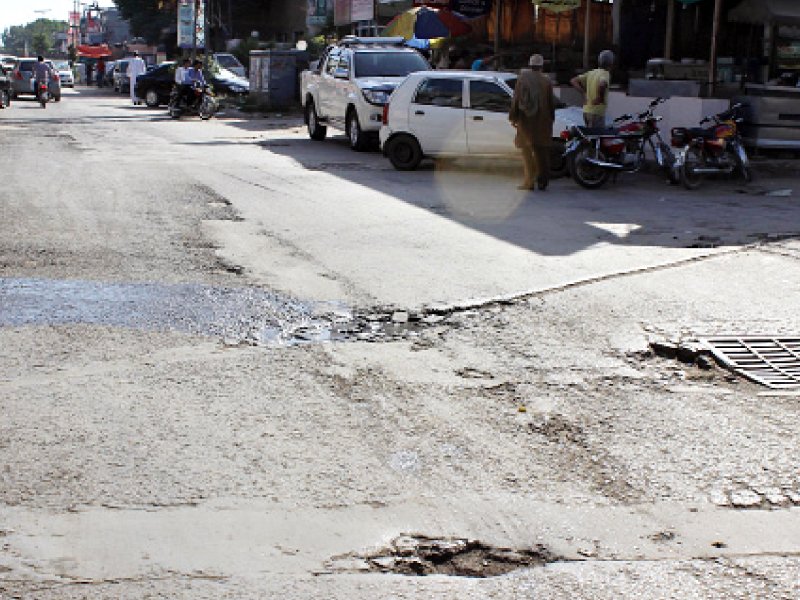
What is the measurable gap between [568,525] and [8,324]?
445 centimetres

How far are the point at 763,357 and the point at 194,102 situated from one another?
93.9 feet

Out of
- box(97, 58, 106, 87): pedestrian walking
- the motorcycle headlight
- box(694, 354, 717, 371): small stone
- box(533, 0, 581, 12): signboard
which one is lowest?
box(694, 354, 717, 371): small stone

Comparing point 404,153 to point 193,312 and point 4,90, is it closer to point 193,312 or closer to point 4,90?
point 193,312

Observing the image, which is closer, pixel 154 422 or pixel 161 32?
pixel 154 422

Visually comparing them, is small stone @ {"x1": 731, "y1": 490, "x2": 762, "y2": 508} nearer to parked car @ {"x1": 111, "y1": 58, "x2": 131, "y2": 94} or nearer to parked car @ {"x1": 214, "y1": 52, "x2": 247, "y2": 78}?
parked car @ {"x1": 214, "y1": 52, "x2": 247, "y2": 78}

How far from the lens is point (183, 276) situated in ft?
29.8

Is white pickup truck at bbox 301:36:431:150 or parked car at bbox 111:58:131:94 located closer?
white pickup truck at bbox 301:36:431:150

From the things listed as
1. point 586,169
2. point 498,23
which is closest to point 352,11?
point 498,23

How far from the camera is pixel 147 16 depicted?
251 feet

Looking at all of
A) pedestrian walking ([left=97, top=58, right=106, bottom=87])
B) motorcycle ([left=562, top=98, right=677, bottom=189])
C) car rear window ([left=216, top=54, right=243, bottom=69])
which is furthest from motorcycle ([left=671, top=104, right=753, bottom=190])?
pedestrian walking ([left=97, top=58, right=106, bottom=87])

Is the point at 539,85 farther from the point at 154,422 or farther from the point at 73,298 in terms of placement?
the point at 154,422

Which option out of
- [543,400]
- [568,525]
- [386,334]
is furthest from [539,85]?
[568,525]

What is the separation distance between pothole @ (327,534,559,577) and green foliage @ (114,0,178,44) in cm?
7363

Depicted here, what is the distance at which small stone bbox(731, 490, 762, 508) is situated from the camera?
467 cm
